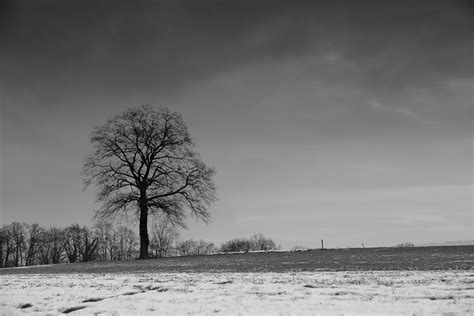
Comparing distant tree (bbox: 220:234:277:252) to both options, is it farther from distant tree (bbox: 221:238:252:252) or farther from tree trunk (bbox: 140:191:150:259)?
tree trunk (bbox: 140:191:150:259)

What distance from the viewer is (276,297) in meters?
9.02

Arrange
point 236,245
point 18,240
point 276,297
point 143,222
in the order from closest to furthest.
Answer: point 276,297 < point 143,222 < point 18,240 < point 236,245

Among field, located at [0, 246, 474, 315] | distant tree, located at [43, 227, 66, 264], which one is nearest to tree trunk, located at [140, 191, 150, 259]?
field, located at [0, 246, 474, 315]

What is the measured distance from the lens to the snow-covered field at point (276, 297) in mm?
7559

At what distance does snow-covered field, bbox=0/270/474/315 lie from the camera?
24.8 feet

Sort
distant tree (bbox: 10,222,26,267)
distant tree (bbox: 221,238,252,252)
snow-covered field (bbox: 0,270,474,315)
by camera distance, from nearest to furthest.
Answer: snow-covered field (bbox: 0,270,474,315) → distant tree (bbox: 10,222,26,267) → distant tree (bbox: 221,238,252,252)

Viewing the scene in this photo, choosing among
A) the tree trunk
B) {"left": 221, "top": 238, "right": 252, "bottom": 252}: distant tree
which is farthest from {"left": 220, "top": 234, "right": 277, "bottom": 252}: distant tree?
the tree trunk

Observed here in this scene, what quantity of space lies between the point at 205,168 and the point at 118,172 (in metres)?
7.81

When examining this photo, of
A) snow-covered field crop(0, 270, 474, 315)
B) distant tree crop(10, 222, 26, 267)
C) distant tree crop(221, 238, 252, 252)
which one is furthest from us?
distant tree crop(221, 238, 252, 252)

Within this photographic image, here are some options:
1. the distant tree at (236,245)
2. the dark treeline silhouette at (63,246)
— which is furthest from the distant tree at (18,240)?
the distant tree at (236,245)

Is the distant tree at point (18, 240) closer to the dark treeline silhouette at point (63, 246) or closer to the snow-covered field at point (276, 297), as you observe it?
the dark treeline silhouette at point (63, 246)

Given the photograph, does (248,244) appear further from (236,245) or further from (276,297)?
(276,297)

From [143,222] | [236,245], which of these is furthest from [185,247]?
[143,222]

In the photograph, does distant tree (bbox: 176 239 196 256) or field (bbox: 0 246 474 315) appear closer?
field (bbox: 0 246 474 315)
